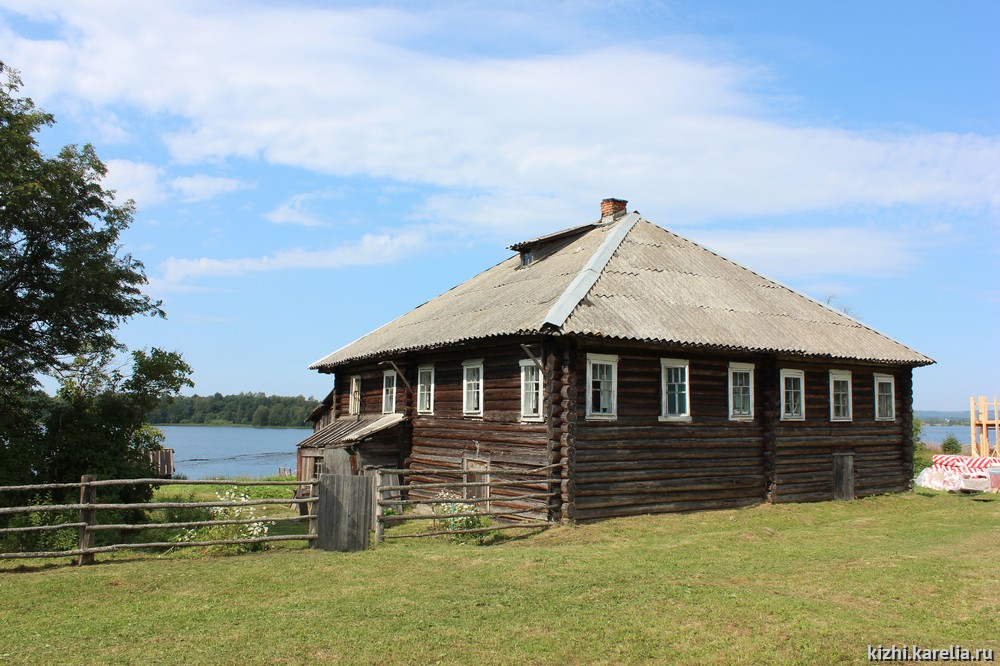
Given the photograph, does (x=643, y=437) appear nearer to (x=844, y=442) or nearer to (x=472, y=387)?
(x=472, y=387)

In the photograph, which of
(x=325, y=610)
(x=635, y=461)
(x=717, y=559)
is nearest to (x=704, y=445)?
(x=635, y=461)

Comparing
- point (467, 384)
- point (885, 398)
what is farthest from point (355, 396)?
point (885, 398)

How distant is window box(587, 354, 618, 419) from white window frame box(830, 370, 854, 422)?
8.11 m

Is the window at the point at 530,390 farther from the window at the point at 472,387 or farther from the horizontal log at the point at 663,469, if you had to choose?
the window at the point at 472,387

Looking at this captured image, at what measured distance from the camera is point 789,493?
68.4 ft

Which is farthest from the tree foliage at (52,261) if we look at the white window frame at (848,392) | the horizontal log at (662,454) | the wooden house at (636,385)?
the white window frame at (848,392)

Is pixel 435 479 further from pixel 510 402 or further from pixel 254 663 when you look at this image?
pixel 254 663

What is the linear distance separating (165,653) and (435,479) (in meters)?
14.0

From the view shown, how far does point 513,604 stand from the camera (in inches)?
379

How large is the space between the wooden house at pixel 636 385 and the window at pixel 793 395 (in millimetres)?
53

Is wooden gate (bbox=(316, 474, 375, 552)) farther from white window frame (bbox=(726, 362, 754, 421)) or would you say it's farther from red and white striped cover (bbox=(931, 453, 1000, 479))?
red and white striped cover (bbox=(931, 453, 1000, 479))

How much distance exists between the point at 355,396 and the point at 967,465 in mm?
20759

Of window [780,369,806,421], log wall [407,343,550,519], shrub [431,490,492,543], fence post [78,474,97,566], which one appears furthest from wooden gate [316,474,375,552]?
window [780,369,806,421]

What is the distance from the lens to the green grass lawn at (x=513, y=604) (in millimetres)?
7875
